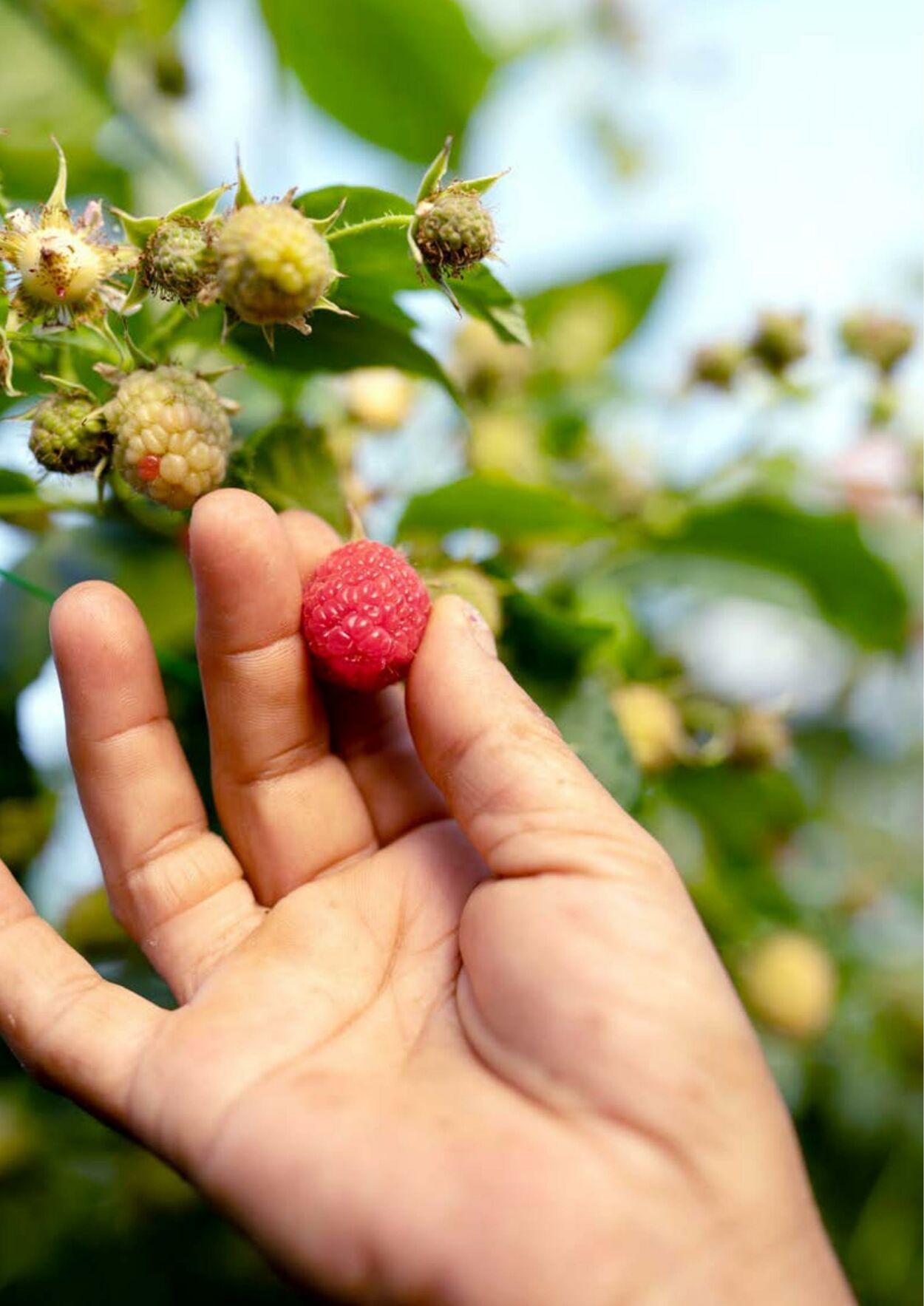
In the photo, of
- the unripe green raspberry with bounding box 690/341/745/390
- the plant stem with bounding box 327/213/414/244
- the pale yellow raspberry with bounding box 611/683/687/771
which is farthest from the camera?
the unripe green raspberry with bounding box 690/341/745/390

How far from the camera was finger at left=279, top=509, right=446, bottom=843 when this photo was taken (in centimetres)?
131

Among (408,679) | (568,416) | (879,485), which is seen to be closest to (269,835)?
(408,679)

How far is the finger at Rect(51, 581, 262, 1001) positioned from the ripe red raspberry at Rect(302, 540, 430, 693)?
0.65ft

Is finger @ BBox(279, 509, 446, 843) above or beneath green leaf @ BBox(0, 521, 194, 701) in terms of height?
beneath

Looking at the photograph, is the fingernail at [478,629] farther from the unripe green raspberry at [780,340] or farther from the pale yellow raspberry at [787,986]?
the pale yellow raspberry at [787,986]

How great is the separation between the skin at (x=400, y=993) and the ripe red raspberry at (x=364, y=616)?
1.1 inches

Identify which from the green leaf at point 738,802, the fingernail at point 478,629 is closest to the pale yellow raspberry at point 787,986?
the green leaf at point 738,802

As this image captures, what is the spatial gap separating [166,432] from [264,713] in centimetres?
33

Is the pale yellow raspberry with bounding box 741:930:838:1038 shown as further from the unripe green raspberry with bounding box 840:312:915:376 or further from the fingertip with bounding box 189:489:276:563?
the fingertip with bounding box 189:489:276:563

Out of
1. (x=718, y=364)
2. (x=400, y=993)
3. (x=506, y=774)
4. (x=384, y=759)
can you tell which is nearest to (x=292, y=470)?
(x=384, y=759)

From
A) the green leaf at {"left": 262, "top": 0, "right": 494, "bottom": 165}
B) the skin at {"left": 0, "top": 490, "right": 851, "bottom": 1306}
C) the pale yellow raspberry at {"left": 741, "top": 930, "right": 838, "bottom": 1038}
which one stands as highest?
the green leaf at {"left": 262, "top": 0, "right": 494, "bottom": 165}

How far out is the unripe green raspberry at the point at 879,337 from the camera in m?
1.80

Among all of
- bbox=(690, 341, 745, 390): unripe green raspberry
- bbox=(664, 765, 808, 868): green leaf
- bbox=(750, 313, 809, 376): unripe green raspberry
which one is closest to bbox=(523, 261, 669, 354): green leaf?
bbox=(690, 341, 745, 390): unripe green raspberry

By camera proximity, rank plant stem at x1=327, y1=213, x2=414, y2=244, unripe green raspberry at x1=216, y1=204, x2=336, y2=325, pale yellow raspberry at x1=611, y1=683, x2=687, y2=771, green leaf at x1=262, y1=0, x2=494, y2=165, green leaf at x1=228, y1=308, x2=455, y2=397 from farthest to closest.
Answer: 1. green leaf at x1=262, y1=0, x2=494, y2=165
2. pale yellow raspberry at x1=611, y1=683, x2=687, y2=771
3. green leaf at x1=228, y1=308, x2=455, y2=397
4. plant stem at x1=327, y1=213, x2=414, y2=244
5. unripe green raspberry at x1=216, y1=204, x2=336, y2=325
